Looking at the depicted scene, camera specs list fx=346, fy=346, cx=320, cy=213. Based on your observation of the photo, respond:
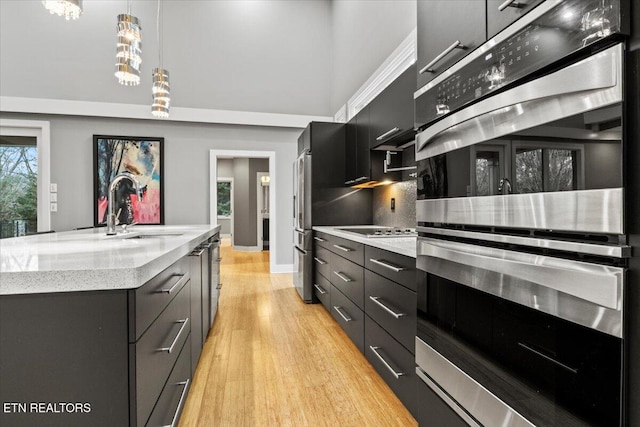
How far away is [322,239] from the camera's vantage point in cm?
366

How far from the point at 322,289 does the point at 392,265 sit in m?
1.91

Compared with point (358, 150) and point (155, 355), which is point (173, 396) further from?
point (358, 150)

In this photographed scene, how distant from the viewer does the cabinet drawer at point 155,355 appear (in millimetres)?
1003

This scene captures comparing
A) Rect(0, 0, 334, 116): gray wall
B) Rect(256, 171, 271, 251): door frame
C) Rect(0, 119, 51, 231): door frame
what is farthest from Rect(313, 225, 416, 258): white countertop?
Rect(256, 171, 271, 251): door frame

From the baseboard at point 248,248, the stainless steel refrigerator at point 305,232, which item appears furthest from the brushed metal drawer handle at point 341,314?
the baseboard at point 248,248

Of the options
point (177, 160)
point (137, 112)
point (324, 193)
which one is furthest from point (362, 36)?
point (137, 112)

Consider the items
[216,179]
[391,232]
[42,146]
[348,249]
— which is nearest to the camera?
[348,249]

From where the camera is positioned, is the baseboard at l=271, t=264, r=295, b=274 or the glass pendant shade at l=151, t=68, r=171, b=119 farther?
the baseboard at l=271, t=264, r=295, b=274

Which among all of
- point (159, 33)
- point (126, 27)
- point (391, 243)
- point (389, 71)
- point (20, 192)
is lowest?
point (391, 243)

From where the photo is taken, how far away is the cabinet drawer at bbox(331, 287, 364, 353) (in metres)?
2.48

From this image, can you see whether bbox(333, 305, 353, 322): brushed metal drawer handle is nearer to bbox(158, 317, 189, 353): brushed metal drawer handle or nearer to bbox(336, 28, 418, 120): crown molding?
bbox(158, 317, 189, 353): brushed metal drawer handle

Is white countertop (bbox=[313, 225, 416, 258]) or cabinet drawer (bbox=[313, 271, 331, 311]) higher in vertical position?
white countertop (bbox=[313, 225, 416, 258])

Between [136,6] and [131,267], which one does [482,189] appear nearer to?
[131,267]

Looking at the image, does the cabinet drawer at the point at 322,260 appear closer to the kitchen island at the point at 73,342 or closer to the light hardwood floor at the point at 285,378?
the light hardwood floor at the point at 285,378
